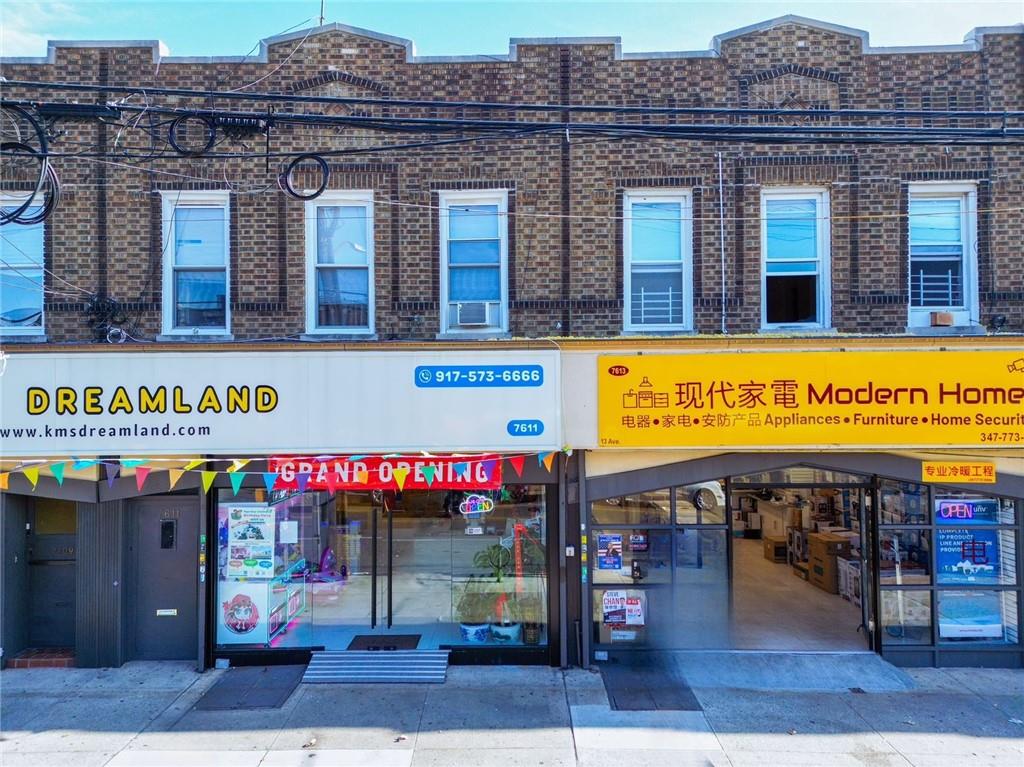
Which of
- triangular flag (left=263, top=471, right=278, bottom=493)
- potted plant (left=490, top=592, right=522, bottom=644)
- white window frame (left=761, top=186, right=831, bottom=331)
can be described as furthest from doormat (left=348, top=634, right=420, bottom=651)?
white window frame (left=761, top=186, right=831, bottom=331)

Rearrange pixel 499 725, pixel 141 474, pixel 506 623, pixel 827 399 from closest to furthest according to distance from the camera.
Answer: pixel 499 725 → pixel 827 399 → pixel 141 474 → pixel 506 623

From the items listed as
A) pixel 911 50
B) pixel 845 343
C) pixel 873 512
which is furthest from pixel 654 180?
pixel 873 512

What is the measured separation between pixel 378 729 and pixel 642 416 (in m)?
4.37

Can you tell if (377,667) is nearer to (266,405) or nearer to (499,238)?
(266,405)

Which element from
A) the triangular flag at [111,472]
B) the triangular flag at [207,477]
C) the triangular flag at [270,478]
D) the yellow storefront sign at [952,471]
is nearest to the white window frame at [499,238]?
the triangular flag at [270,478]

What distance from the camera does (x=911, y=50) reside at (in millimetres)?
8766

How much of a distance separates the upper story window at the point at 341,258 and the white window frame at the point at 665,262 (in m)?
3.32

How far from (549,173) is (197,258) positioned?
4737 mm

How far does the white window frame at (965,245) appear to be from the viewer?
8.73 meters

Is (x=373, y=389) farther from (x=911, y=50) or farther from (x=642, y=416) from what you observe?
(x=911, y=50)

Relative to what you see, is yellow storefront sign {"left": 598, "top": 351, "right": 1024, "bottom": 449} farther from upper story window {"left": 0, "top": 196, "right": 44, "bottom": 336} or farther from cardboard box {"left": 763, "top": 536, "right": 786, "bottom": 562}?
upper story window {"left": 0, "top": 196, "right": 44, "bottom": 336}

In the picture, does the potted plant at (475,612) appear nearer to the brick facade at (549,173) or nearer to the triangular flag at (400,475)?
the triangular flag at (400,475)

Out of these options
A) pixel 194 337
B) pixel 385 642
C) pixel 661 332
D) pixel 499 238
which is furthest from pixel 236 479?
pixel 661 332

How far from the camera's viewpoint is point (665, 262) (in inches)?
352
